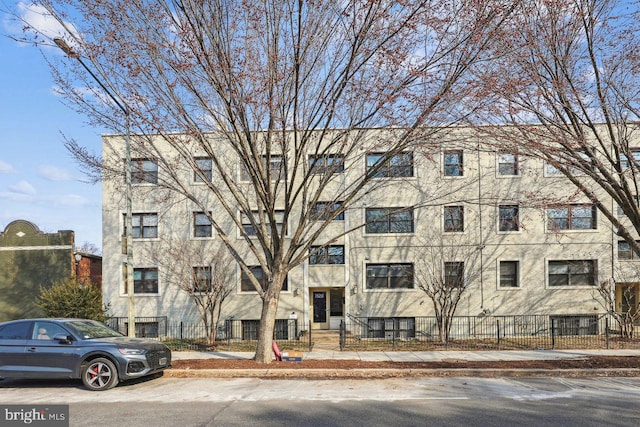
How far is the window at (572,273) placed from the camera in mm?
22453

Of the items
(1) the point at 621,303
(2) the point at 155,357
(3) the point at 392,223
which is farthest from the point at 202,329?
(1) the point at 621,303

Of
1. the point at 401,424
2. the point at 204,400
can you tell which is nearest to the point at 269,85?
the point at 204,400

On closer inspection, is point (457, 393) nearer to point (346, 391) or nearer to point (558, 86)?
point (346, 391)

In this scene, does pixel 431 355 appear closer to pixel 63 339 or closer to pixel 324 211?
pixel 324 211

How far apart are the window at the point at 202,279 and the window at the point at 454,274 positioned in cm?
997

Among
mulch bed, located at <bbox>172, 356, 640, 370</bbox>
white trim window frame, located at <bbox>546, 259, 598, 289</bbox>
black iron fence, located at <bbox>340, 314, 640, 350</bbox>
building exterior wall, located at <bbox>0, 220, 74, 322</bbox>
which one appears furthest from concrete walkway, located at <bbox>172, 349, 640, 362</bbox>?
building exterior wall, located at <bbox>0, 220, 74, 322</bbox>

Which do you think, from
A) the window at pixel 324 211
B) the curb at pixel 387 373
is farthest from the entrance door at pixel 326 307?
the curb at pixel 387 373

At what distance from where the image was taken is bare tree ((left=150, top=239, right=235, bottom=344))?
68.7 feet

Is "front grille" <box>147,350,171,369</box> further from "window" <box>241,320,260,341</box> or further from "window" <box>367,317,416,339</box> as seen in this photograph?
"window" <box>367,317,416,339</box>

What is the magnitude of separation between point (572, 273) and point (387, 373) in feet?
49.0

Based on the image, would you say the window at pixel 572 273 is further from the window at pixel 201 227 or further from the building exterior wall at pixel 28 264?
the building exterior wall at pixel 28 264

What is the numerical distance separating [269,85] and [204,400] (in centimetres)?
653

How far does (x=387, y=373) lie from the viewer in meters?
11.5

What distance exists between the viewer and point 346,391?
9.59 m
